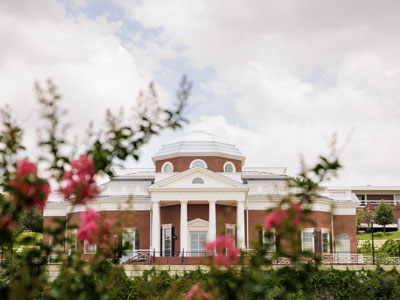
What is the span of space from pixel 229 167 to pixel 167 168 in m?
4.38

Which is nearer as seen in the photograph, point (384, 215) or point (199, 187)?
point (199, 187)

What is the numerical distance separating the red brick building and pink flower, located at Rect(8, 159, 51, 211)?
1119 inches

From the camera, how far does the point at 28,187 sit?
5047 millimetres

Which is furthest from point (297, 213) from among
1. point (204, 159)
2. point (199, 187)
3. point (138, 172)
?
point (138, 172)

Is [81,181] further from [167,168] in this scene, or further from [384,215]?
[384,215]

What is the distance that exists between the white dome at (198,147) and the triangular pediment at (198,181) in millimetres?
3786

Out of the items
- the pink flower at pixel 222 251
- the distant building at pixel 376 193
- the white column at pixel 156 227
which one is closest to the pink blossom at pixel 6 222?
the pink flower at pixel 222 251

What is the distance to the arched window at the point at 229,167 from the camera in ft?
129

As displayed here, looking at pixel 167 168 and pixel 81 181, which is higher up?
pixel 167 168

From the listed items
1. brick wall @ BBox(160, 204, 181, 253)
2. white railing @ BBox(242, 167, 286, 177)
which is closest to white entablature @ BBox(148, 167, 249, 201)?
brick wall @ BBox(160, 204, 181, 253)

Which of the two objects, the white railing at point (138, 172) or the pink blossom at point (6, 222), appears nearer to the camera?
the pink blossom at point (6, 222)

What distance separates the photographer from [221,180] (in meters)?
35.0

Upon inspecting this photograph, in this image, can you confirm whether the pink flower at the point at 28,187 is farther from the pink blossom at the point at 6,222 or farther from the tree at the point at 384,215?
the tree at the point at 384,215

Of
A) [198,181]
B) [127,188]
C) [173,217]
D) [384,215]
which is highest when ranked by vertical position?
[198,181]
